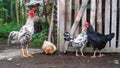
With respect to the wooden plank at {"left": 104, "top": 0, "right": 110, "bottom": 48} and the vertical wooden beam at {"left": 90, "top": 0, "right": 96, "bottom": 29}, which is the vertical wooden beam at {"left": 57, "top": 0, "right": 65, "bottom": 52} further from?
the wooden plank at {"left": 104, "top": 0, "right": 110, "bottom": 48}

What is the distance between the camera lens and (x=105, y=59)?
29.2 ft

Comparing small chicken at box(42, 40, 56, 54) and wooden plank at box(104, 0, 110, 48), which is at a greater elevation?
wooden plank at box(104, 0, 110, 48)

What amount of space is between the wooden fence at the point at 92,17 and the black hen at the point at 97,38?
1.66 feet

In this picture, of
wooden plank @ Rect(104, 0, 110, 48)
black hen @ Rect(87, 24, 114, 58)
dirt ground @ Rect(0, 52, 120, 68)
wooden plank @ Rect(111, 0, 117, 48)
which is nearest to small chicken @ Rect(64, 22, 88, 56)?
black hen @ Rect(87, 24, 114, 58)

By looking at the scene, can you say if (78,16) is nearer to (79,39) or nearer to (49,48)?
(79,39)

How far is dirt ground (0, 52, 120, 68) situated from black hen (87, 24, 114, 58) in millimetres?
308

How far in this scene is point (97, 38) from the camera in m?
8.98

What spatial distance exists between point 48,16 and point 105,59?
348 centimetres

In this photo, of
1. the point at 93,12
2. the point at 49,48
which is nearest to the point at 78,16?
the point at 93,12

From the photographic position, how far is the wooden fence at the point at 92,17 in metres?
9.50

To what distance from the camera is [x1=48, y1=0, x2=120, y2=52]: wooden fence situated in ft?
31.2

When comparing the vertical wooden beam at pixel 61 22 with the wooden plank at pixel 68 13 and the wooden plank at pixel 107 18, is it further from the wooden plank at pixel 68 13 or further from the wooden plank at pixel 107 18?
the wooden plank at pixel 107 18

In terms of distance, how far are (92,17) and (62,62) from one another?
1.68m

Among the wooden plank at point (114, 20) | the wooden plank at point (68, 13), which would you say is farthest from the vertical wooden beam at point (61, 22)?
the wooden plank at point (114, 20)
